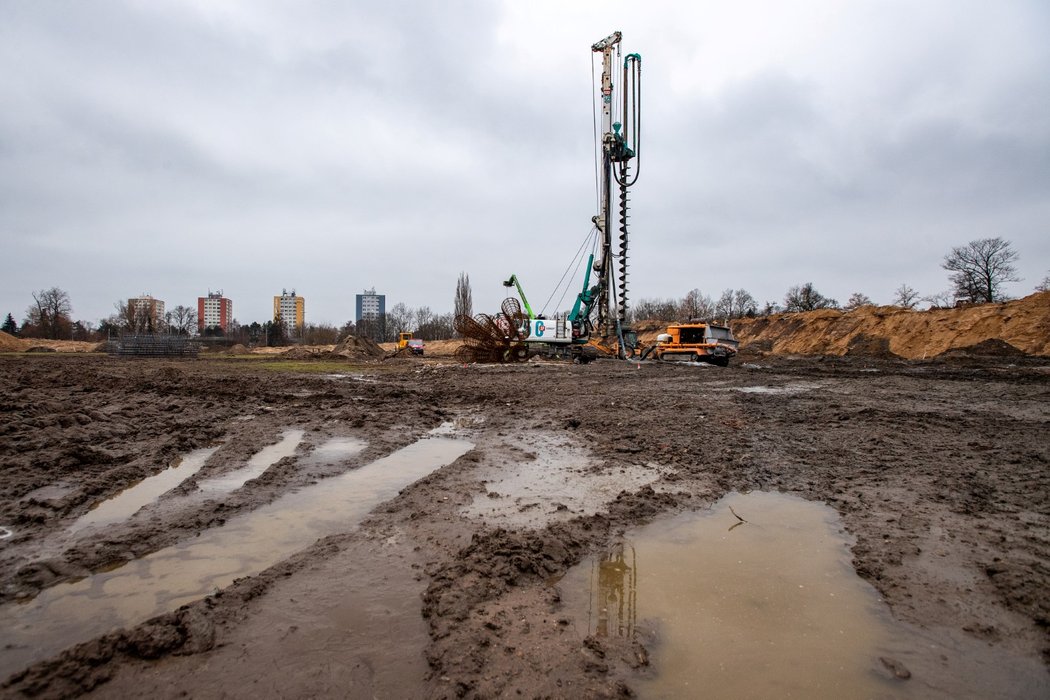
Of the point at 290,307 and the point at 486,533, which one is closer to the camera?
the point at 486,533

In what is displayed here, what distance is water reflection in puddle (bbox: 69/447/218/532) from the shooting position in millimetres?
3838

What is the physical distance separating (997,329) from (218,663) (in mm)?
38154

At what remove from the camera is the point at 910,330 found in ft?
107

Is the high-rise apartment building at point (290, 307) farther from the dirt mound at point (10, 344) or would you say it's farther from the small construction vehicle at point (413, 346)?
the small construction vehicle at point (413, 346)

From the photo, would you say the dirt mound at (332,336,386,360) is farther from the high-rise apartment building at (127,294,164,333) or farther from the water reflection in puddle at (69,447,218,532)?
the high-rise apartment building at (127,294,164,333)

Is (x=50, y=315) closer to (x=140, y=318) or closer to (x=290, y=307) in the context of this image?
(x=140, y=318)

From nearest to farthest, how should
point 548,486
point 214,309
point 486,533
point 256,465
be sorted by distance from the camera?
point 486,533
point 548,486
point 256,465
point 214,309

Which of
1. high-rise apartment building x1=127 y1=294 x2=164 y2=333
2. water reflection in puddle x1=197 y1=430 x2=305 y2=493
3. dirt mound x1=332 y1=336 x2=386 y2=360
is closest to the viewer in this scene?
water reflection in puddle x1=197 y1=430 x2=305 y2=493

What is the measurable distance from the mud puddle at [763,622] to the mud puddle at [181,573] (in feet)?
6.49

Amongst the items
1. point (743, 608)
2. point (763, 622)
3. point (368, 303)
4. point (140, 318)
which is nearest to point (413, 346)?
point (743, 608)

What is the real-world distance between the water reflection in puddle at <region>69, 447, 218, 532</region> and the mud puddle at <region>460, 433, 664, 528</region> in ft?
8.68

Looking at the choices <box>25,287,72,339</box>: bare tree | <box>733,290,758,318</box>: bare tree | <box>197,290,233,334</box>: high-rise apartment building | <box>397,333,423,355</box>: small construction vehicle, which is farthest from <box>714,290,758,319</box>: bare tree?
<box>197,290,233,334</box>: high-rise apartment building

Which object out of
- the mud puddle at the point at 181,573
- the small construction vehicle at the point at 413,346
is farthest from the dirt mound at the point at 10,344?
the mud puddle at the point at 181,573

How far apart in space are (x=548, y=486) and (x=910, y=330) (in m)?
37.0
